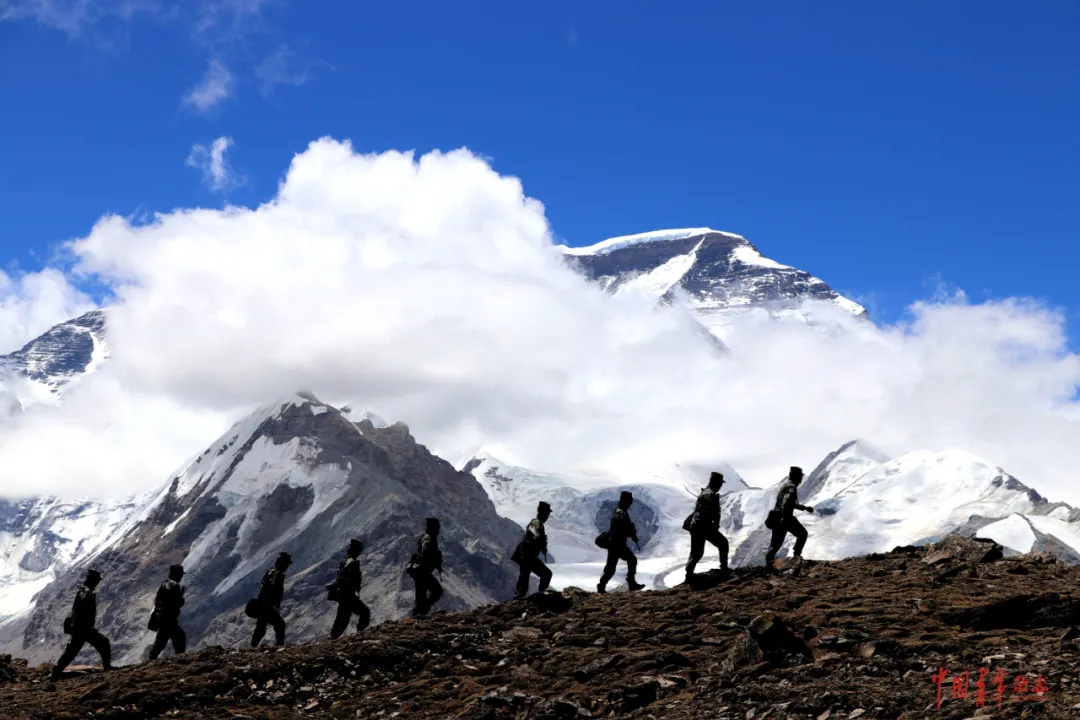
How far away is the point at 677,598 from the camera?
31766mm

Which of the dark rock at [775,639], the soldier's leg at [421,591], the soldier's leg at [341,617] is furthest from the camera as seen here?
the soldier's leg at [421,591]

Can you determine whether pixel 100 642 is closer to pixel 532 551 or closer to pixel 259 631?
pixel 259 631

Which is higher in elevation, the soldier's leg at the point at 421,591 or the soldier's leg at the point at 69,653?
the soldier's leg at the point at 421,591

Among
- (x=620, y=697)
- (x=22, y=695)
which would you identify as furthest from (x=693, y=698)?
(x=22, y=695)

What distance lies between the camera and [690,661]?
25172mm

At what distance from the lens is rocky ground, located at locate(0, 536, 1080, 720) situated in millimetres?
21156

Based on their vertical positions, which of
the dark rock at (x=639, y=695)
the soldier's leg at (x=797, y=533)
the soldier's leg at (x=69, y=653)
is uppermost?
the soldier's leg at (x=797, y=533)

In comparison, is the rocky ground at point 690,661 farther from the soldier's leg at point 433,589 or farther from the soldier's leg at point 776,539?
the soldier's leg at point 433,589

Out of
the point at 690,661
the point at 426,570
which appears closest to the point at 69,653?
the point at 426,570

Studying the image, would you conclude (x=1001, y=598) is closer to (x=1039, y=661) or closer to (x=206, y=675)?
(x=1039, y=661)

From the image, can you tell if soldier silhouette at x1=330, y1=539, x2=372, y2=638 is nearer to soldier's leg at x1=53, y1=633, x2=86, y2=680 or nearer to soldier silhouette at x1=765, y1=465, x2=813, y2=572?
soldier's leg at x1=53, y1=633, x2=86, y2=680

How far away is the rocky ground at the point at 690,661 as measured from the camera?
21156 millimetres

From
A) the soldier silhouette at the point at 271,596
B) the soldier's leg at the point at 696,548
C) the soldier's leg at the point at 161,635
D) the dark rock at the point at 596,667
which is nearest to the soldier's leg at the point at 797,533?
the soldier's leg at the point at 696,548

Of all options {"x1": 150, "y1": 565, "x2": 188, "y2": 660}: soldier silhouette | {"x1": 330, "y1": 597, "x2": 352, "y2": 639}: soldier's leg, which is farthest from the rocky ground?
{"x1": 330, "y1": 597, "x2": 352, "y2": 639}: soldier's leg
